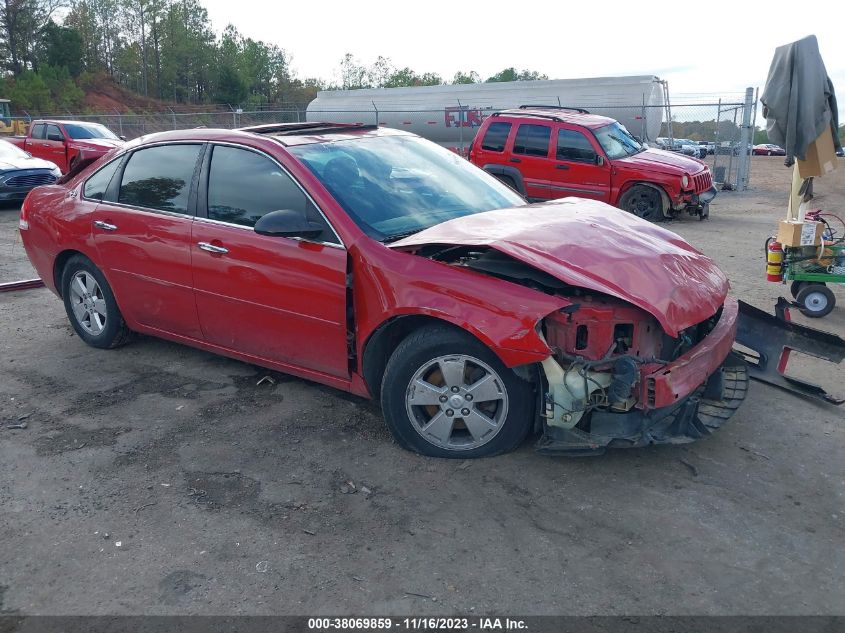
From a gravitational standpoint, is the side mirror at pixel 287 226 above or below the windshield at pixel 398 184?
below

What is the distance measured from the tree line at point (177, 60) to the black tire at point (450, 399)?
6217 cm

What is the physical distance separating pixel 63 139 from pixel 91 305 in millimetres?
14059

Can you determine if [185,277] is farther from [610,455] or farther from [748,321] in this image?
[748,321]

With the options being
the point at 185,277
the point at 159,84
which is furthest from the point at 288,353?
the point at 159,84

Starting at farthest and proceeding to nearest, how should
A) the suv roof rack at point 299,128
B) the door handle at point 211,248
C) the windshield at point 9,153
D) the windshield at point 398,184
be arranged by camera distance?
the windshield at point 9,153 → the suv roof rack at point 299,128 → the door handle at point 211,248 → the windshield at point 398,184

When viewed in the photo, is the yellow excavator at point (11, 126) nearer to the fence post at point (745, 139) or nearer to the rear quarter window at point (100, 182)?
the fence post at point (745, 139)

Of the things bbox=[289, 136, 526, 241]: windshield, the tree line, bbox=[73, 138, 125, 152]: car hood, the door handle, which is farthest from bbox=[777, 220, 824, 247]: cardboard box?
the tree line

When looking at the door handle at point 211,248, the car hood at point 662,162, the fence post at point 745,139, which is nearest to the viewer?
the door handle at point 211,248

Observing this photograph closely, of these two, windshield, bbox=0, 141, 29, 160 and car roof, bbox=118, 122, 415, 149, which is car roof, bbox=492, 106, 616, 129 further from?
windshield, bbox=0, 141, 29, 160

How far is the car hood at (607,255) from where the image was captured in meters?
3.62

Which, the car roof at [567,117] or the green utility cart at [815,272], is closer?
the green utility cart at [815,272]

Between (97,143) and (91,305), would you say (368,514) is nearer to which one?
(91,305)

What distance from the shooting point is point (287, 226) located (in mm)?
4098

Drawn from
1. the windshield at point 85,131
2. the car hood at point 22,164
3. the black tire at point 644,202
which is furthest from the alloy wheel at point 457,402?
the windshield at point 85,131
